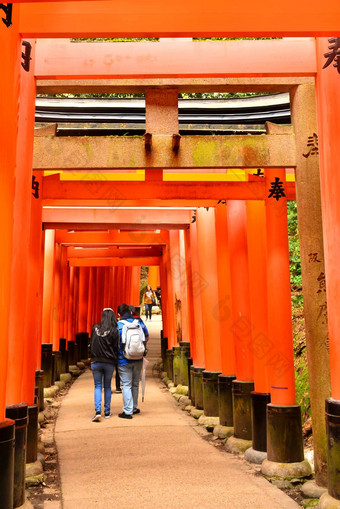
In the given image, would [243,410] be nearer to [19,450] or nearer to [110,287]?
[19,450]

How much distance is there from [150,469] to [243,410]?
1522 millimetres

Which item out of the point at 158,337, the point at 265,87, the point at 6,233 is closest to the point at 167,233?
the point at 265,87

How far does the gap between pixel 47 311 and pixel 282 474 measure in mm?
7229

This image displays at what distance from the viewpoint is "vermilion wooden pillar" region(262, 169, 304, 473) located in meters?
5.51

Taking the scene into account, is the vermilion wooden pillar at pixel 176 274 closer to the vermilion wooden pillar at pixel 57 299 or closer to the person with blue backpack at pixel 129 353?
the vermilion wooden pillar at pixel 57 299

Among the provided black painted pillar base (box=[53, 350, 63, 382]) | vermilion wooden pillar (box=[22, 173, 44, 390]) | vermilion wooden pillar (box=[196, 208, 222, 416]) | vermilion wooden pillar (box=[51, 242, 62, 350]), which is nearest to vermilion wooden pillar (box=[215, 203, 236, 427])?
vermilion wooden pillar (box=[196, 208, 222, 416])

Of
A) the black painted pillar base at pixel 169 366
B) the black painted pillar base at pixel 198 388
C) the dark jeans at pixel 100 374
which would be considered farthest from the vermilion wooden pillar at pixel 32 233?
the black painted pillar base at pixel 169 366

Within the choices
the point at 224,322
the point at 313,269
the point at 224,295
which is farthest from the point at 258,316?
the point at 224,295

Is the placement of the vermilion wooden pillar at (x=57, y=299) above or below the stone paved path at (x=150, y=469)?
above

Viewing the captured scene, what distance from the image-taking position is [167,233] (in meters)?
13.9

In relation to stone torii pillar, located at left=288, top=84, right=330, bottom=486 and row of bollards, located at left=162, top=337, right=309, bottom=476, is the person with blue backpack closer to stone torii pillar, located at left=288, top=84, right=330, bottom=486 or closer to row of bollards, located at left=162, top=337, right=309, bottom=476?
row of bollards, located at left=162, top=337, right=309, bottom=476

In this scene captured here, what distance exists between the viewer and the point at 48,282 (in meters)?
11.6

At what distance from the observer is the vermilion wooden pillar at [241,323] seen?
6830 millimetres

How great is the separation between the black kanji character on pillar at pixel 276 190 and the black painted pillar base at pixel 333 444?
2527 mm
